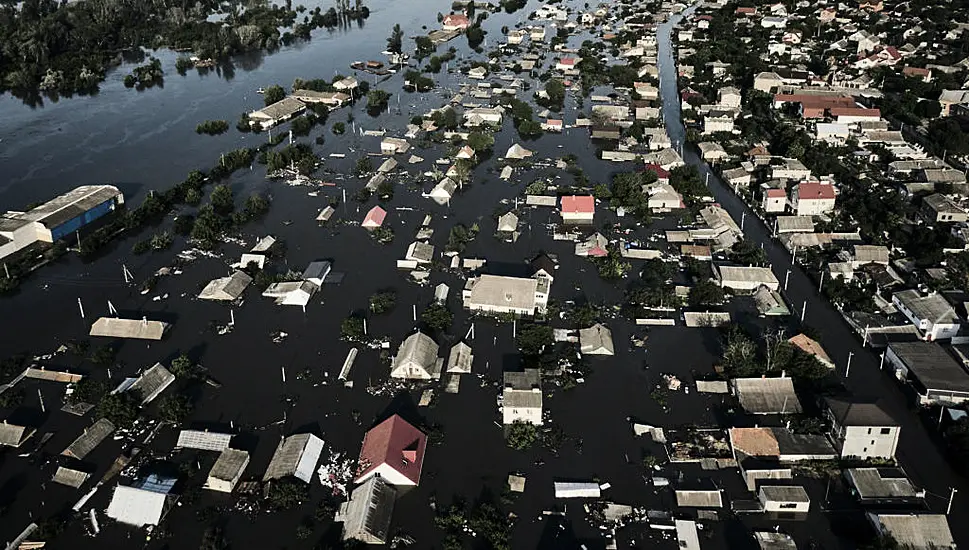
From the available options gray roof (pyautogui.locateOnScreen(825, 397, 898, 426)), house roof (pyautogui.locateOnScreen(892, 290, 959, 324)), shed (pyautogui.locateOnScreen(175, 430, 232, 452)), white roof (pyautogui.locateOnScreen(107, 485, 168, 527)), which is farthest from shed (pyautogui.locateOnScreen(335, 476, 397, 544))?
house roof (pyautogui.locateOnScreen(892, 290, 959, 324))

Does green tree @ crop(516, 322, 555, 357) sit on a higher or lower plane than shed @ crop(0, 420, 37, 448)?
higher

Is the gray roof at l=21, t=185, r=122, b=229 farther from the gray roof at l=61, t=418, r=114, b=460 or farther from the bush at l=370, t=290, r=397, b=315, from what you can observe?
the bush at l=370, t=290, r=397, b=315

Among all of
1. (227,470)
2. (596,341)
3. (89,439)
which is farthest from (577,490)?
(89,439)

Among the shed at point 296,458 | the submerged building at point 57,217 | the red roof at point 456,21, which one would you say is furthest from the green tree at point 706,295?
the red roof at point 456,21

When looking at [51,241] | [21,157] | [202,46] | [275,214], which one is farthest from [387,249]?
[202,46]

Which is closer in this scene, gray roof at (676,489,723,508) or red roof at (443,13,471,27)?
gray roof at (676,489,723,508)

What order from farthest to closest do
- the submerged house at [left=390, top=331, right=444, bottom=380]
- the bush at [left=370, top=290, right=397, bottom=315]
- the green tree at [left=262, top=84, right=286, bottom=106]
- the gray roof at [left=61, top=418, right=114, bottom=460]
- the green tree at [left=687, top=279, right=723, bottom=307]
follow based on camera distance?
the green tree at [left=262, top=84, right=286, bottom=106], the green tree at [left=687, top=279, right=723, bottom=307], the bush at [left=370, top=290, right=397, bottom=315], the submerged house at [left=390, top=331, right=444, bottom=380], the gray roof at [left=61, top=418, right=114, bottom=460]
